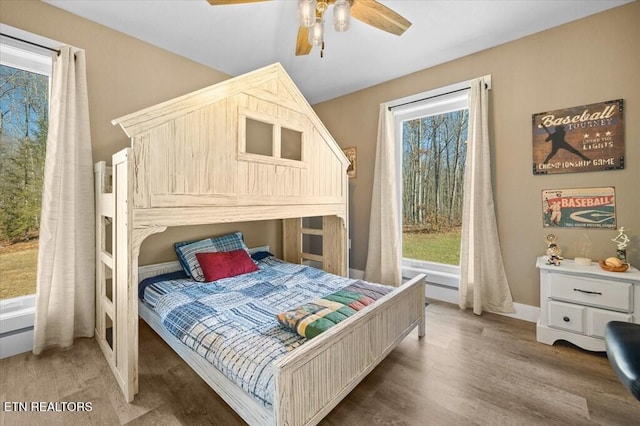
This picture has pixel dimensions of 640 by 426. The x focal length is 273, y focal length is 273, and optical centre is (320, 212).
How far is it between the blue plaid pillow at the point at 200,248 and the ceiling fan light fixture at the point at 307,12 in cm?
221

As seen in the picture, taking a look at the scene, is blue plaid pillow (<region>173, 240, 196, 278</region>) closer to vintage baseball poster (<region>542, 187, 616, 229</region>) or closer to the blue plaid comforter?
the blue plaid comforter

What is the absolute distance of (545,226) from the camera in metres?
2.53

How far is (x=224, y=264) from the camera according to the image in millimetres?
2664

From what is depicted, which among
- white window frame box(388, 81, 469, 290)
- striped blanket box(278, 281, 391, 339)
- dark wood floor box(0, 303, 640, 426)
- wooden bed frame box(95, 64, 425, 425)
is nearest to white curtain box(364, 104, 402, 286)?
white window frame box(388, 81, 469, 290)

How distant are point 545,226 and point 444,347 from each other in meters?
1.49

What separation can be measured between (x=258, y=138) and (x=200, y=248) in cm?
157

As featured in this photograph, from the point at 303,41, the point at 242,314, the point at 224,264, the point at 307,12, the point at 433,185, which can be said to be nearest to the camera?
the point at 307,12

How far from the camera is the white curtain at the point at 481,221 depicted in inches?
107

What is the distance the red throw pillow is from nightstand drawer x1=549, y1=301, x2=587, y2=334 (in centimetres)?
264

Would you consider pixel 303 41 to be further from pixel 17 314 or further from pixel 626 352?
pixel 17 314

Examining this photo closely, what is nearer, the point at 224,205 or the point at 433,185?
the point at 224,205

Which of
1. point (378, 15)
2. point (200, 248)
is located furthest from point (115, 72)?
point (378, 15)

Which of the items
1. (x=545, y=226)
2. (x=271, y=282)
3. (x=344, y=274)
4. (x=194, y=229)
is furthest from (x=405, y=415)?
(x=194, y=229)

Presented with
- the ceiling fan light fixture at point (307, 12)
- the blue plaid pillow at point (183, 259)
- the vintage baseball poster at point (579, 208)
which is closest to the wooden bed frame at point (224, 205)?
the blue plaid pillow at point (183, 259)
